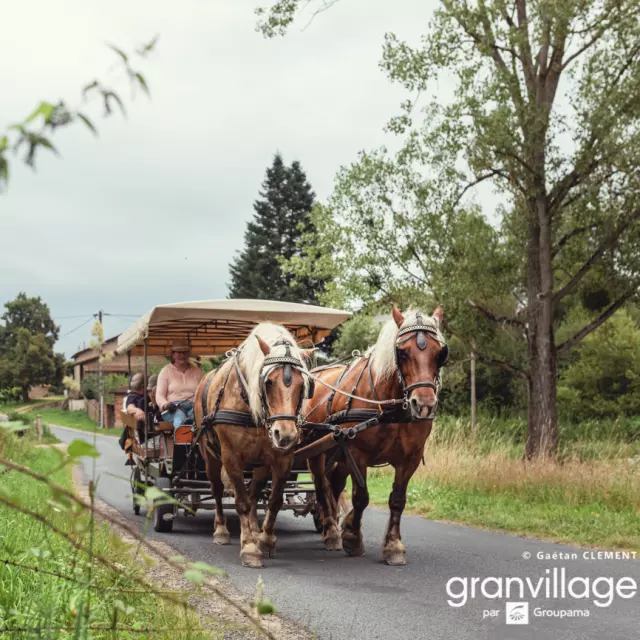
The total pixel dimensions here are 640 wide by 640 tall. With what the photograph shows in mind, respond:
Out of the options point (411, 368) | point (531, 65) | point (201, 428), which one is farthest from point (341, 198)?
point (411, 368)

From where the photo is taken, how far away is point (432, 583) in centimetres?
646

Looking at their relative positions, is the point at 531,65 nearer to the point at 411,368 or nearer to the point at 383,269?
the point at 383,269

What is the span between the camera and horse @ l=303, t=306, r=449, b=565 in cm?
684

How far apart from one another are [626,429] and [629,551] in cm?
1667

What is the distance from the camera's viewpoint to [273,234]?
47469mm

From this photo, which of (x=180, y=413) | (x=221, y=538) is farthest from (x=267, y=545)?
(x=180, y=413)

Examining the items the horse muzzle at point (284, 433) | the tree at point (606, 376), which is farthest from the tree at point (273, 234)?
the horse muzzle at point (284, 433)

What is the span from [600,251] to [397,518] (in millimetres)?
10076

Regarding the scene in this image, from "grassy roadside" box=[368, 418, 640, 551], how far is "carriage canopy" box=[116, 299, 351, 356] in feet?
9.54

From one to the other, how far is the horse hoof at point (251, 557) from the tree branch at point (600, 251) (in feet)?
35.0

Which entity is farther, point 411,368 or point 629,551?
point 629,551

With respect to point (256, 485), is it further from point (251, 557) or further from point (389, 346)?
point (389, 346)

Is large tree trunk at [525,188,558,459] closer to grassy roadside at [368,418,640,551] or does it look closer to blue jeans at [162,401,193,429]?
grassy roadside at [368,418,640,551]

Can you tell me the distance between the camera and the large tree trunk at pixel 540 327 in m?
16.2
